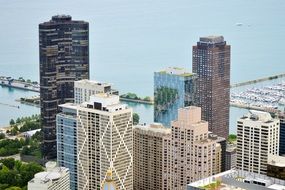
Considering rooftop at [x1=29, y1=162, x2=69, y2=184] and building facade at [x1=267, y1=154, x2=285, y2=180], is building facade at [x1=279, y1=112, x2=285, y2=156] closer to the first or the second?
building facade at [x1=267, y1=154, x2=285, y2=180]

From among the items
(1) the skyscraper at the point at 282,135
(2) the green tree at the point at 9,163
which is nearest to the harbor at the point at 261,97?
(1) the skyscraper at the point at 282,135

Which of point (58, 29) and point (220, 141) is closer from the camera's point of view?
point (220, 141)

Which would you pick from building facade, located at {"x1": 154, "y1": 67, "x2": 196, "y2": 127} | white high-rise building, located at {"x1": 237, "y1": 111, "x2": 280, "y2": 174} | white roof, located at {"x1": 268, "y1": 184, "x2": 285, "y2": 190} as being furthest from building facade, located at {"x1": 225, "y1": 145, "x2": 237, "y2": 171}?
white roof, located at {"x1": 268, "y1": 184, "x2": 285, "y2": 190}

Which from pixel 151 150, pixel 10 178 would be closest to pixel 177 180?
pixel 151 150

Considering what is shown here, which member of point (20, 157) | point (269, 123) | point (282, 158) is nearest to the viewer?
point (282, 158)

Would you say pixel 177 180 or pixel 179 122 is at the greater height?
pixel 179 122

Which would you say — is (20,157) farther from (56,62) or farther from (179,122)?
(179,122)

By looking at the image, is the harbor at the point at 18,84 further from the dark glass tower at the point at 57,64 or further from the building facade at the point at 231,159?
the building facade at the point at 231,159
